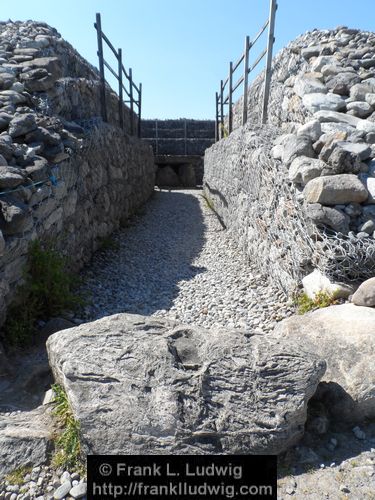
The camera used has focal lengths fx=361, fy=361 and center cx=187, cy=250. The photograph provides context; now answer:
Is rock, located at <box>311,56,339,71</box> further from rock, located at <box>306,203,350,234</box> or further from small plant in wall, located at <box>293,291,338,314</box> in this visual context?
small plant in wall, located at <box>293,291,338,314</box>

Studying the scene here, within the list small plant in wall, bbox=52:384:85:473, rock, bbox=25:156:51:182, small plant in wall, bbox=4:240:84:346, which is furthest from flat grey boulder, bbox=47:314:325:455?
rock, bbox=25:156:51:182

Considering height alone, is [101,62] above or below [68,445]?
above

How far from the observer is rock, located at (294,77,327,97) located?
588cm

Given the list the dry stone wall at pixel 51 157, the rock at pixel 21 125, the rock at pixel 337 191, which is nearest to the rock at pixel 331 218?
the rock at pixel 337 191

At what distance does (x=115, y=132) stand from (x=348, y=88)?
4892 mm

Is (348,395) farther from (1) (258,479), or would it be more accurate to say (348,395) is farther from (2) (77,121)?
(2) (77,121)

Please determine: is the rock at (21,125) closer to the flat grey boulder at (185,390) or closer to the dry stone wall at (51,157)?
the dry stone wall at (51,157)

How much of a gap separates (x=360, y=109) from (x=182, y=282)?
11.8 feet

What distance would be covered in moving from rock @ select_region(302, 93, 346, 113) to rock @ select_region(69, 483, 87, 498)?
210 inches

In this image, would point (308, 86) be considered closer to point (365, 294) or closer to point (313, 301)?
point (313, 301)

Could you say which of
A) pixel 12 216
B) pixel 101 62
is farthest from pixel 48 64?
pixel 12 216

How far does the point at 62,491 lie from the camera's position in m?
1.96

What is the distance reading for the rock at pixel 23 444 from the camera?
2095 mm

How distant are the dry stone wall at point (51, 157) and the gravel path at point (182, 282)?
0.52 m
